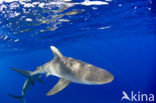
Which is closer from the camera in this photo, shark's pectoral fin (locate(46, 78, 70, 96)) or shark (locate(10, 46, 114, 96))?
shark (locate(10, 46, 114, 96))

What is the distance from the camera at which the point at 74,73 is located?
418 cm

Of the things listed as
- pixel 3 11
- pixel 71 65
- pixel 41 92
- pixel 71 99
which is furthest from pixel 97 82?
pixel 41 92

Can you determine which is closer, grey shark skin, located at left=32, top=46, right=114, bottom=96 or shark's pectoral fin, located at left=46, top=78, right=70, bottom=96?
grey shark skin, located at left=32, top=46, right=114, bottom=96

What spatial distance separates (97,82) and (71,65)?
1.31 m

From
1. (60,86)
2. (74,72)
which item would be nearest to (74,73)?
(74,72)

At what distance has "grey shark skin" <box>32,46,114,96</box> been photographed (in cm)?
355

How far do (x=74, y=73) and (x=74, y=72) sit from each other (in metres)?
0.04

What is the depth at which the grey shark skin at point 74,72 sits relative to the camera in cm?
355

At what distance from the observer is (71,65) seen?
4.59 meters

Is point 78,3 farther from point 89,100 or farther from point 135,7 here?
point 89,100

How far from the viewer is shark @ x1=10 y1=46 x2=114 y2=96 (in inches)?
140

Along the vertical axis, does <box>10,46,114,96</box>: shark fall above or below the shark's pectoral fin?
above

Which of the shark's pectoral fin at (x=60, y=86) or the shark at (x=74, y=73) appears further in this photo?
the shark's pectoral fin at (x=60, y=86)

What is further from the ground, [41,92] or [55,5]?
[55,5]
